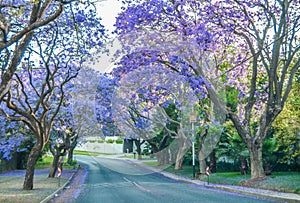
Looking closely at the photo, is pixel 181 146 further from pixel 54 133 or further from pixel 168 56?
pixel 168 56

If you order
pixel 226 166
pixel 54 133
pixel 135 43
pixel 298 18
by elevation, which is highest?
pixel 298 18

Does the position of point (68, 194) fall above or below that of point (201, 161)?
below

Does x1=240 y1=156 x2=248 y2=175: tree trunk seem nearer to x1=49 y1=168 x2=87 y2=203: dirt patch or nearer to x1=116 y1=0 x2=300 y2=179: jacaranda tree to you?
x1=116 y1=0 x2=300 y2=179: jacaranda tree

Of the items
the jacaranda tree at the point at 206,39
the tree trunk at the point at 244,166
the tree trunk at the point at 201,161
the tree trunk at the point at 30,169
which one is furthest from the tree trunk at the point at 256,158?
the tree trunk at the point at 30,169

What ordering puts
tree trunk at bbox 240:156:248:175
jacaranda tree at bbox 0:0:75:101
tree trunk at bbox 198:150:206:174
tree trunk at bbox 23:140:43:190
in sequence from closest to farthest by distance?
jacaranda tree at bbox 0:0:75:101, tree trunk at bbox 23:140:43:190, tree trunk at bbox 240:156:248:175, tree trunk at bbox 198:150:206:174

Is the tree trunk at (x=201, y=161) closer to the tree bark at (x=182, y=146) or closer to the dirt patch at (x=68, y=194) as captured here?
the tree bark at (x=182, y=146)

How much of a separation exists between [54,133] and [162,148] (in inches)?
572

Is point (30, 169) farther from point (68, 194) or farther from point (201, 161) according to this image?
point (201, 161)

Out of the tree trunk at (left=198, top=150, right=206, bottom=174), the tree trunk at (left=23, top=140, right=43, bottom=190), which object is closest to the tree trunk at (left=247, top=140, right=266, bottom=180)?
the tree trunk at (left=198, top=150, right=206, bottom=174)

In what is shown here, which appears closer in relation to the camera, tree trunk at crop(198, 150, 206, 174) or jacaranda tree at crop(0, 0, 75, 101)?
jacaranda tree at crop(0, 0, 75, 101)

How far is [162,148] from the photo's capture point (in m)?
38.2

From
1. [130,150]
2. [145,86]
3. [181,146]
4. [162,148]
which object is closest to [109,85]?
[145,86]

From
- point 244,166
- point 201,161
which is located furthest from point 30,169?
point 244,166

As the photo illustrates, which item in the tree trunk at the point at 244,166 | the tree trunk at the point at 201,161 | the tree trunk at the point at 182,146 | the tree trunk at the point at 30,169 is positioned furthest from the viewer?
the tree trunk at the point at 182,146
